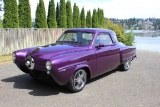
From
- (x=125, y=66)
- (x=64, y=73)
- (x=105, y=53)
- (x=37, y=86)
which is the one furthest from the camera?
(x=125, y=66)

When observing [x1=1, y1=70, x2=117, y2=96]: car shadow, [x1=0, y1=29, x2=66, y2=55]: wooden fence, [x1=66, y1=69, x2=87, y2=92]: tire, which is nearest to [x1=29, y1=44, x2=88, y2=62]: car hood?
[x1=66, y1=69, x2=87, y2=92]: tire

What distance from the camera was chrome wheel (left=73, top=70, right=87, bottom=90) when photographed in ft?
19.3

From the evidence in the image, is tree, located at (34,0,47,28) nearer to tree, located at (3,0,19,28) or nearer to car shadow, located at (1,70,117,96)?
tree, located at (3,0,19,28)

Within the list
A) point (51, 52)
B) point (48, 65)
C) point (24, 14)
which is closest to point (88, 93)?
point (48, 65)

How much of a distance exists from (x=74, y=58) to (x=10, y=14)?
418 inches

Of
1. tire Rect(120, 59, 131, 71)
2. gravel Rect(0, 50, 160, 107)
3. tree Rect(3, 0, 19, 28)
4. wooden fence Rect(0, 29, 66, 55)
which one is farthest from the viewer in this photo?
tree Rect(3, 0, 19, 28)

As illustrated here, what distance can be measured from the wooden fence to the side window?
25.8 ft

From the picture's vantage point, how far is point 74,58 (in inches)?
226

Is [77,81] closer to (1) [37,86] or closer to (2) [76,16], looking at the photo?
(1) [37,86]

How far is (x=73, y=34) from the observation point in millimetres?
7113

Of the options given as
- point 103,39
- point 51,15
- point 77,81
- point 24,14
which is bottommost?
point 77,81

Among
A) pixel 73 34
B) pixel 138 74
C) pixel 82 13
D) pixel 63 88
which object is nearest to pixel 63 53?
pixel 63 88

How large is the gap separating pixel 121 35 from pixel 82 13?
18.8 ft

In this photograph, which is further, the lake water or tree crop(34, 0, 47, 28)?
the lake water
